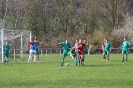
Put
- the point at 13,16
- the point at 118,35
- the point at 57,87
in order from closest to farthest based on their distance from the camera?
the point at 57,87, the point at 13,16, the point at 118,35

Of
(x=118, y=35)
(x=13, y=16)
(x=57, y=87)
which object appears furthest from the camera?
(x=118, y=35)

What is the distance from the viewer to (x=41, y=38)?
65188 millimetres

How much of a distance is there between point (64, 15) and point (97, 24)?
5.81 metres

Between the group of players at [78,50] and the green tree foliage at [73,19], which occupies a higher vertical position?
A: the green tree foliage at [73,19]

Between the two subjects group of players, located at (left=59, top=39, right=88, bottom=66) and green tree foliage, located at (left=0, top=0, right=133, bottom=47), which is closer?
group of players, located at (left=59, top=39, right=88, bottom=66)

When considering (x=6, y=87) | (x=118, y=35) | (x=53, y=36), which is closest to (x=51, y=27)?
(x=53, y=36)

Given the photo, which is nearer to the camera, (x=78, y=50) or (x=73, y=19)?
(x=78, y=50)

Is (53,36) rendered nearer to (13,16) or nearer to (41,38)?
(41,38)

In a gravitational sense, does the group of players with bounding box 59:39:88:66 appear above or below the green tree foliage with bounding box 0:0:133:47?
below

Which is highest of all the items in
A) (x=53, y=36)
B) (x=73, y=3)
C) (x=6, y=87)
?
(x=73, y=3)

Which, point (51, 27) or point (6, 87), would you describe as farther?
point (51, 27)

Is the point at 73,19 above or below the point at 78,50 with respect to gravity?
above

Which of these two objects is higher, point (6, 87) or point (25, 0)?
point (25, 0)

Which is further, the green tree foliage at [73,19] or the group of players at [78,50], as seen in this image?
the green tree foliage at [73,19]
